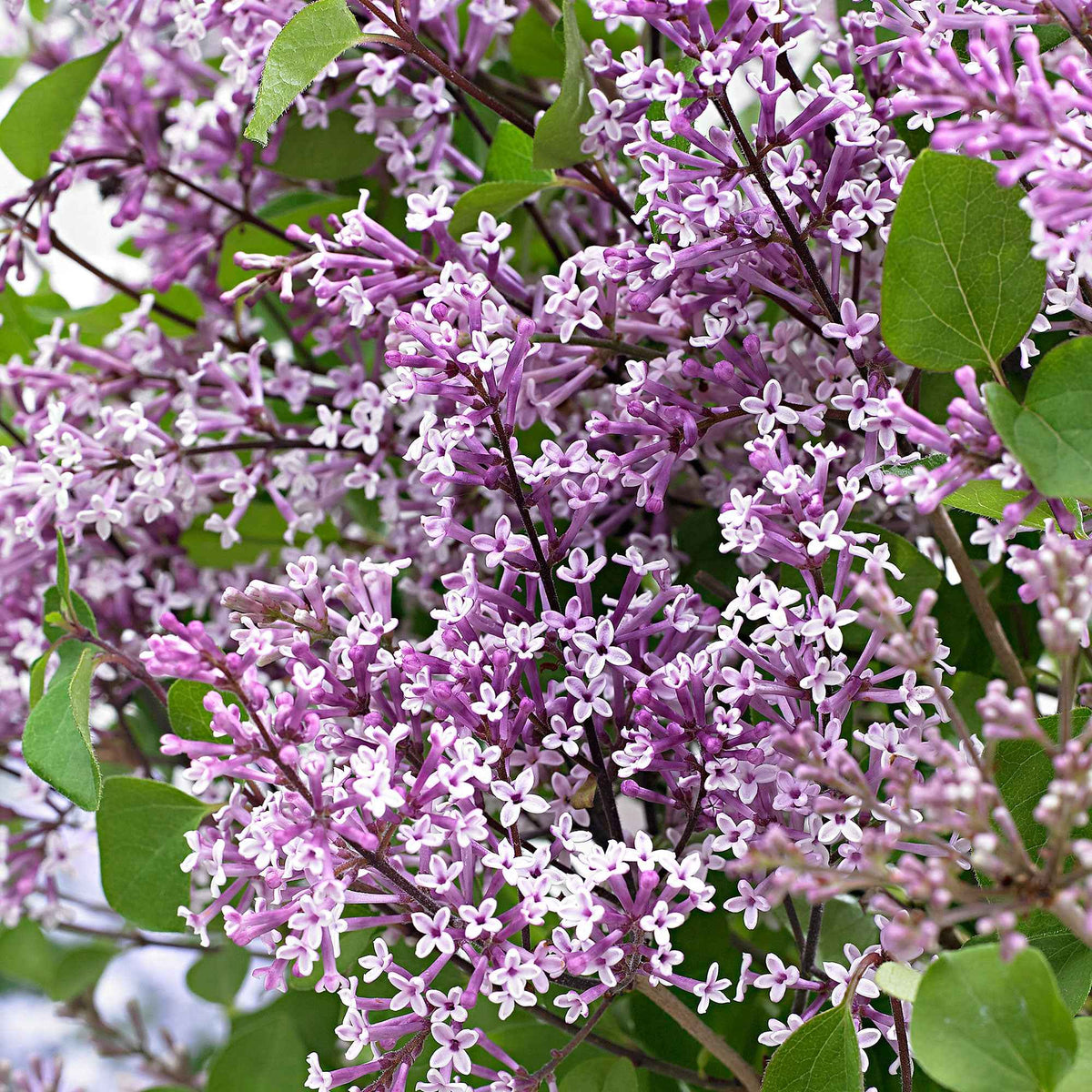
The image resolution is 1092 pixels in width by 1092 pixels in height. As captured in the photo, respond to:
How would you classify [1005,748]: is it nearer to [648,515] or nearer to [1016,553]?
[1016,553]

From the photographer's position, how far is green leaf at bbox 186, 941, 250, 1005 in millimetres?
829

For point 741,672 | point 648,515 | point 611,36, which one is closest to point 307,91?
point 611,36

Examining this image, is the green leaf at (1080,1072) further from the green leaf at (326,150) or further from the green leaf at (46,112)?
the green leaf at (46,112)

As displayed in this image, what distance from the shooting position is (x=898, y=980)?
1.20 ft

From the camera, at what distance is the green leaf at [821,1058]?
0.38m

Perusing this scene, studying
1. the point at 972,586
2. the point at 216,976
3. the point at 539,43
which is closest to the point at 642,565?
the point at 972,586

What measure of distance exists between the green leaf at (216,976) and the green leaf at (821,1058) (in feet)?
1.72

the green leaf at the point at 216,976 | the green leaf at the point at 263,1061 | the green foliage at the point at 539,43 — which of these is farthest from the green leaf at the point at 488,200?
the green leaf at the point at 216,976

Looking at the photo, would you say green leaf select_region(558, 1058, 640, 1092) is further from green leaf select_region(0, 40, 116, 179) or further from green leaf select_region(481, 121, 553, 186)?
green leaf select_region(0, 40, 116, 179)

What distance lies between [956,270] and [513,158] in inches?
→ 8.7

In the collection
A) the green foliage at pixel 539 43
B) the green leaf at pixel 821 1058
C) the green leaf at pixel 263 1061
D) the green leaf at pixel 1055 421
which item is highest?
the green foliage at pixel 539 43

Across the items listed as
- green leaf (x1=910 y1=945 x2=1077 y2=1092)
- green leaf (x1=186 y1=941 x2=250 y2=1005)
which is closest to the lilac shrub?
green leaf (x1=910 y1=945 x2=1077 y2=1092)

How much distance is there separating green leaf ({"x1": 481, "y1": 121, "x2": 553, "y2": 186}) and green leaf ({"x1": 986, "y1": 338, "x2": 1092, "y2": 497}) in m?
0.24

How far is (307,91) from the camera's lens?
608 millimetres
